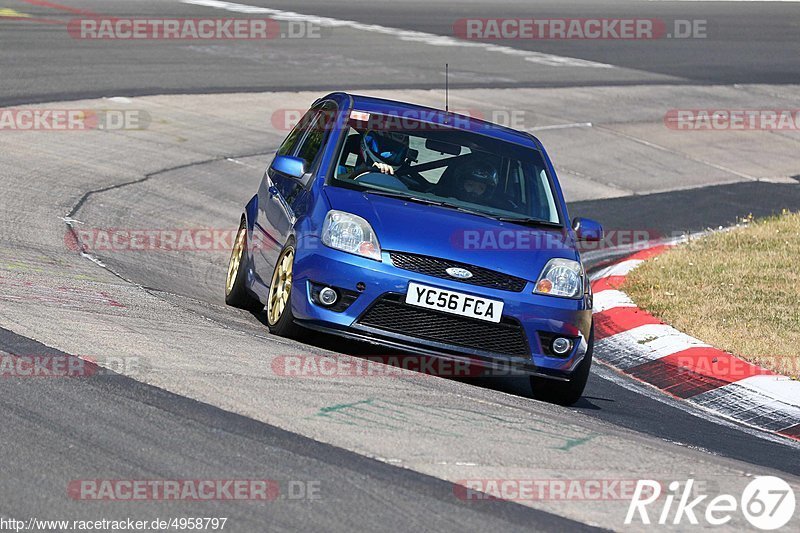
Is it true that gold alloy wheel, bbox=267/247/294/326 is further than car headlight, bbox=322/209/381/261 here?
Yes

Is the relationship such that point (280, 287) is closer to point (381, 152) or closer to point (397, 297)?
point (397, 297)

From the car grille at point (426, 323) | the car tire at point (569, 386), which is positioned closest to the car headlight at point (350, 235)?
the car grille at point (426, 323)

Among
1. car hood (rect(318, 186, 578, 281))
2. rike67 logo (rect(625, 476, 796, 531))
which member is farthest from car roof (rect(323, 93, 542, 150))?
rike67 logo (rect(625, 476, 796, 531))

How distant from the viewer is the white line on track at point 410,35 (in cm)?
2477

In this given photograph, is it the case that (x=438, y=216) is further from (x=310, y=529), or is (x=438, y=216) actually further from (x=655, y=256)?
(x=655, y=256)

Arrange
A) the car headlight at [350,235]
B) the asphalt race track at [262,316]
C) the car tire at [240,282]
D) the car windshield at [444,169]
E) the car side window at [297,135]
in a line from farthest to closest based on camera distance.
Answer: the car side window at [297,135] → the car tire at [240,282] → the car windshield at [444,169] → the car headlight at [350,235] → the asphalt race track at [262,316]

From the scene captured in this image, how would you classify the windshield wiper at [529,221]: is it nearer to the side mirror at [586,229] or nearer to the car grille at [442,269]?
the side mirror at [586,229]

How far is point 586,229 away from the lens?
840cm

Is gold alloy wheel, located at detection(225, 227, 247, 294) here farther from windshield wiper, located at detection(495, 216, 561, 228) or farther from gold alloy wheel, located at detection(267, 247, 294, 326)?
windshield wiper, located at detection(495, 216, 561, 228)

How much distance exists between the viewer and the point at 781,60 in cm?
2770

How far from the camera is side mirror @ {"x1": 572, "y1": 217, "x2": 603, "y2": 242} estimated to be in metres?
8.39

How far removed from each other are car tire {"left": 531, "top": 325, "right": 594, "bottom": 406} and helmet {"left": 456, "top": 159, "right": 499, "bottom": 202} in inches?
45.0

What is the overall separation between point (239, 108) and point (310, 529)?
13.2 m

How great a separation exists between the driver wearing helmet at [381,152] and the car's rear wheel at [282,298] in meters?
0.71
